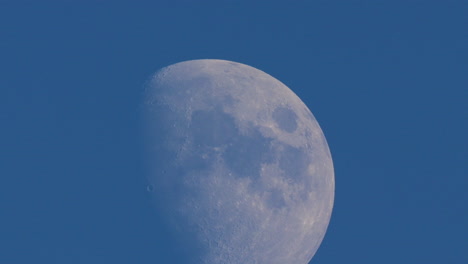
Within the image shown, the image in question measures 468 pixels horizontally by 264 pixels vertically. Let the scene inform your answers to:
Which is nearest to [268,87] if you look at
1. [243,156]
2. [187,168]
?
[243,156]

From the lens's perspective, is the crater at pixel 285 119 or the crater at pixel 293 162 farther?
the crater at pixel 285 119

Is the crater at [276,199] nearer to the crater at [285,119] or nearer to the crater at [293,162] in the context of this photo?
the crater at [293,162]

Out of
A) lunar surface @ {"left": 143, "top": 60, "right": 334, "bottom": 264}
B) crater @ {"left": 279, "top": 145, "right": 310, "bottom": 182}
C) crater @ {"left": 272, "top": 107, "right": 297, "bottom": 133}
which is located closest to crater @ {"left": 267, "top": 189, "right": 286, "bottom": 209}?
lunar surface @ {"left": 143, "top": 60, "right": 334, "bottom": 264}

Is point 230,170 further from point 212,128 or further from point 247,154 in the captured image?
point 212,128

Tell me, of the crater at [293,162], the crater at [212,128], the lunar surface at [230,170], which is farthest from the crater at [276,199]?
the crater at [212,128]

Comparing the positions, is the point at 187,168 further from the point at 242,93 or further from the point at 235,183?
the point at 242,93

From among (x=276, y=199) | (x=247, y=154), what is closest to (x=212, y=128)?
(x=247, y=154)

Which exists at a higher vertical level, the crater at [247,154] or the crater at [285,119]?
the crater at [285,119]
